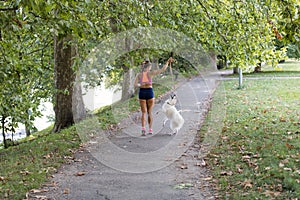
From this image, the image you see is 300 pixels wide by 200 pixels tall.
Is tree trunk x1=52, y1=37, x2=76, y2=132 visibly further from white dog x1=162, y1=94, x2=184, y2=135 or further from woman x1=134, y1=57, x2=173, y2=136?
white dog x1=162, y1=94, x2=184, y2=135

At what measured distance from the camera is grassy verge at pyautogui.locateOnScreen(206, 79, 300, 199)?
5980mm

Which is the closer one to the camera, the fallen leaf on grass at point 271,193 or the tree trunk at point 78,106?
the fallen leaf on grass at point 271,193

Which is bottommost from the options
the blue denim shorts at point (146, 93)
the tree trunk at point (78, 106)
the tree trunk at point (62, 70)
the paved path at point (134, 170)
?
the paved path at point (134, 170)

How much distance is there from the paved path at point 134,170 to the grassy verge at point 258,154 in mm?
438

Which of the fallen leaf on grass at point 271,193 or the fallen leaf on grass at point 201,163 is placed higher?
the fallen leaf on grass at point 271,193

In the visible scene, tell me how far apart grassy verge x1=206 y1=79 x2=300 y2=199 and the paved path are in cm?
44

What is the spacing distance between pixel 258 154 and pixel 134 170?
8.24 ft

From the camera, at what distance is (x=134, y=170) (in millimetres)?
7809

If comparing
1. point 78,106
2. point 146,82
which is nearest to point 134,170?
point 146,82

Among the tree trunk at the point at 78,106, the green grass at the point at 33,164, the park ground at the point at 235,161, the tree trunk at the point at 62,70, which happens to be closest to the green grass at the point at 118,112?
the tree trunk at the point at 78,106

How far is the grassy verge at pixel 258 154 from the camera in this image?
5.98 metres

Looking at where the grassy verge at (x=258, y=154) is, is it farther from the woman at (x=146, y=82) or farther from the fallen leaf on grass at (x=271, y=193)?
the woman at (x=146, y=82)

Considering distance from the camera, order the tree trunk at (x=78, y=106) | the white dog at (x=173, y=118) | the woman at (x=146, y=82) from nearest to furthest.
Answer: the woman at (x=146, y=82)
the white dog at (x=173, y=118)
the tree trunk at (x=78, y=106)

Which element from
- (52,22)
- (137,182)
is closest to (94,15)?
(52,22)
